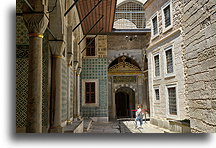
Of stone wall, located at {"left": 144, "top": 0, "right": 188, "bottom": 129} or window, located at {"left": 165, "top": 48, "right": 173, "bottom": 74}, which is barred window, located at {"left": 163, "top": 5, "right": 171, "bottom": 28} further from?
window, located at {"left": 165, "top": 48, "right": 173, "bottom": 74}

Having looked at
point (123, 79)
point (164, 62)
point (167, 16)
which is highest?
point (167, 16)

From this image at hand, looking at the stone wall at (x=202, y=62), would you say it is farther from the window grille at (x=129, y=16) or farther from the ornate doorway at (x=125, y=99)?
the window grille at (x=129, y=16)

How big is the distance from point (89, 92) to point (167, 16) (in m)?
5.56

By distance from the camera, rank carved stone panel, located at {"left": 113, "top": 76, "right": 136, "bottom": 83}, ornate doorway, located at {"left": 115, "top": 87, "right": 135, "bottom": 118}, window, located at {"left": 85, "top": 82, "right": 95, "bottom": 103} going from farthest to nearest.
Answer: ornate doorway, located at {"left": 115, "top": 87, "right": 135, "bottom": 118} < carved stone panel, located at {"left": 113, "top": 76, "right": 136, "bottom": 83} < window, located at {"left": 85, "top": 82, "right": 95, "bottom": 103}

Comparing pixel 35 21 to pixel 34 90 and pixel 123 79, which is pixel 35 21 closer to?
pixel 34 90

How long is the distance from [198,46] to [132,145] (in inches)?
58.2

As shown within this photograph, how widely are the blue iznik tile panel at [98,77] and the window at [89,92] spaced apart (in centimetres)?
35

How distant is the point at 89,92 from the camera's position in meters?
11.1

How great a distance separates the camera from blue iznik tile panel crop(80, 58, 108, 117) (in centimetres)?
1088

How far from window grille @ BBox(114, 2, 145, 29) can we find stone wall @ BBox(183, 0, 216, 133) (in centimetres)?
1089

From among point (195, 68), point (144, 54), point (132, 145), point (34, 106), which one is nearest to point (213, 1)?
point (195, 68)

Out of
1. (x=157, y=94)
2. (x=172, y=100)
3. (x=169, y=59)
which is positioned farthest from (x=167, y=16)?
(x=157, y=94)

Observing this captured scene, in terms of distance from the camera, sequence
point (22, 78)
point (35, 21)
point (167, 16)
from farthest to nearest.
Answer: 1. point (167, 16)
2. point (22, 78)
3. point (35, 21)

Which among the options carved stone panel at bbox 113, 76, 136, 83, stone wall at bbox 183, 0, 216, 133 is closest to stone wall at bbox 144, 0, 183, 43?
Answer: stone wall at bbox 183, 0, 216, 133
